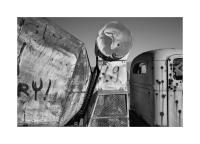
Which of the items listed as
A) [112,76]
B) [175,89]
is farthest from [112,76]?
[175,89]

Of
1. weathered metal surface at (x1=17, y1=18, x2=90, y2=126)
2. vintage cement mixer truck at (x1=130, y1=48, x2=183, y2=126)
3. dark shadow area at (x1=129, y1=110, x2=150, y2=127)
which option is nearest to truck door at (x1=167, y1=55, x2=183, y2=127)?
vintage cement mixer truck at (x1=130, y1=48, x2=183, y2=126)

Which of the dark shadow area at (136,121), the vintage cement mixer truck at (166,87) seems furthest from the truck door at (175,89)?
the dark shadow area at (136,121)

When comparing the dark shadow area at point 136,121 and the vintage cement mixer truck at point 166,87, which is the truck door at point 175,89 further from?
the dark shadow area at point 136,121

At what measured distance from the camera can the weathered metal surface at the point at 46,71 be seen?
2314 mm

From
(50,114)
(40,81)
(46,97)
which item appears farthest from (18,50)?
(50,114)

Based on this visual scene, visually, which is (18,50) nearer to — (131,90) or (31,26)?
(31,26)

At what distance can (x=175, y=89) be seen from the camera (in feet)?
8.39

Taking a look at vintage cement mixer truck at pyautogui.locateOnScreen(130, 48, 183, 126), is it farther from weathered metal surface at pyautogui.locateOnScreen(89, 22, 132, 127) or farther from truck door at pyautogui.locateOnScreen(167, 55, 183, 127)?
weathered metal surface at pyautogui.locateOnScreen(89, 22, 132, 127)

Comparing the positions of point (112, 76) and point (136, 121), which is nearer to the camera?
point (112, 76)

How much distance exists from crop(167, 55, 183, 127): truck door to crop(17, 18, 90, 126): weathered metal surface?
1.38 metres

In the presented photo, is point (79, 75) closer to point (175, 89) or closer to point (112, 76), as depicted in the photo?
point (112, 76)

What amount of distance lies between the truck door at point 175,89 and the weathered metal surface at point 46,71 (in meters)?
1.38

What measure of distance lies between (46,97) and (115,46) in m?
1.24

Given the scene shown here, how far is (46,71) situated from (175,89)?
197 cm
